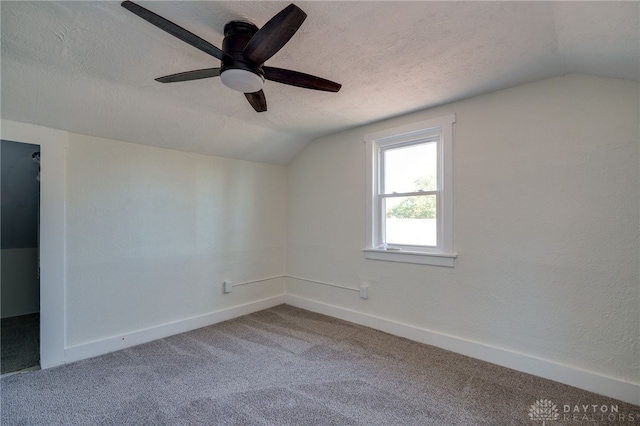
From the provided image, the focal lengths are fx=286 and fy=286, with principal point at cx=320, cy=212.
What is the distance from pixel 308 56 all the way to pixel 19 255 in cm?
438

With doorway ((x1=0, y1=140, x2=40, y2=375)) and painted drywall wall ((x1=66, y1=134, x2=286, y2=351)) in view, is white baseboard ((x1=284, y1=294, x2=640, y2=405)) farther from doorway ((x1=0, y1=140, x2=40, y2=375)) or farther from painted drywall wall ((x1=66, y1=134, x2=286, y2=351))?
doorway ((x1=0, y1=140, x2=40, y2=375))

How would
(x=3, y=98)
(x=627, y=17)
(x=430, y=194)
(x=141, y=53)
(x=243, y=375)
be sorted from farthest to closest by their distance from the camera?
1. (x=430, y=194)
2. (x=243, y=375)
3. (x=3, y=98)
4. (x=141, y=53)
5. (x=627, y=17)

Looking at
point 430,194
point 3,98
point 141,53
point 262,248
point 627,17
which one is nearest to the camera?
point 627,17

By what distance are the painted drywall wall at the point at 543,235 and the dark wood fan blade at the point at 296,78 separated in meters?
1.40

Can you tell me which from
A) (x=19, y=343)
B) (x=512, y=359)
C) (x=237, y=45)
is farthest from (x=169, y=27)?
(x=19, y=343)

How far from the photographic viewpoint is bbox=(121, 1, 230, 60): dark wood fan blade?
114 cm

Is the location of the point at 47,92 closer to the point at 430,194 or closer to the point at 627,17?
the point at 430,194

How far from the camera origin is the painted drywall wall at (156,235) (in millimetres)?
2510

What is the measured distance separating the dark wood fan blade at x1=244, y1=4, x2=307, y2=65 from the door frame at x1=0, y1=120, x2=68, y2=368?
2.07 metres

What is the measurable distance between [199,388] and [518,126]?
3.14 metres

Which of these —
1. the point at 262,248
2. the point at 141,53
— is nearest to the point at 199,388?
the point at 262,248

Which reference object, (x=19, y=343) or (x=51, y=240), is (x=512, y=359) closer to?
(x=51, y=240)

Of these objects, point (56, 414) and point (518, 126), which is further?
point (518, 126)

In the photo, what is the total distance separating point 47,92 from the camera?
2066mm
